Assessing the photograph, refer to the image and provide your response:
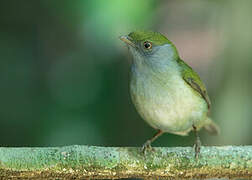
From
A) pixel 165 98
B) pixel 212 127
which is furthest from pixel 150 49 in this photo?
pixel 212 127

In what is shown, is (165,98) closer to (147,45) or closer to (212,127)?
(147,45)

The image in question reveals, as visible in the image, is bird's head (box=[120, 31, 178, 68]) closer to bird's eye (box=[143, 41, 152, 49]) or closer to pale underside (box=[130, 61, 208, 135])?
bird's eye (box=[143, 41, 152, 49])

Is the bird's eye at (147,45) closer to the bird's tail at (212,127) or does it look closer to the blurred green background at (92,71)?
the blurred green background at (92,71)

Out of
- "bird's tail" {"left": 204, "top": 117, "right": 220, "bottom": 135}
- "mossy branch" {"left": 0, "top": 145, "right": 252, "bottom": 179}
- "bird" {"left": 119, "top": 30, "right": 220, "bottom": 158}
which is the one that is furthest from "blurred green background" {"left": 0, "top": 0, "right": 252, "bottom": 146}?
"mossy branch" {"left": 0, "top": 145, "right": 252, "bottom": 179}

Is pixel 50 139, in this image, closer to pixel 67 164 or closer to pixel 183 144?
pixel 67 164

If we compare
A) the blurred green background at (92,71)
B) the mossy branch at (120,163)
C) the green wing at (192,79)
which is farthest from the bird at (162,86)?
the blurred green background at (92,71)

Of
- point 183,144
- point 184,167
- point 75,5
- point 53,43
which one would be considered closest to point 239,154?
point 184,167
